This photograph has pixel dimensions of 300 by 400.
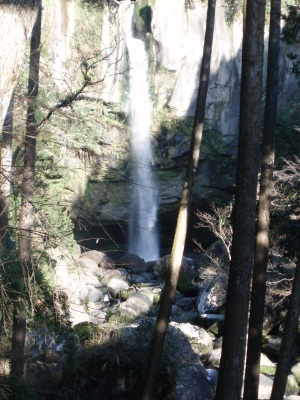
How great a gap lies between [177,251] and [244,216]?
2958 mm

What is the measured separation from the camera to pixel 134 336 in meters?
11.5

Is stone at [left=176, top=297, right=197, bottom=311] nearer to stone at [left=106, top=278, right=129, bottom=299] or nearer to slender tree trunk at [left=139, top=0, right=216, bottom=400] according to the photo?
stone at [left=106, top=278, right=129, bottom=299]

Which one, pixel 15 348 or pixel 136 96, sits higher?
pixel 136 96

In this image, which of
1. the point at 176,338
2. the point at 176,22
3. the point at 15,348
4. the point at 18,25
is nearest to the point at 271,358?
the point at 176,338

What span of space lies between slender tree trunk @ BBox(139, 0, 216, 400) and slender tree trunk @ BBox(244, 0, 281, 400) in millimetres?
1326

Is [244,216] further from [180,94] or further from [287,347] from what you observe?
[180,94]

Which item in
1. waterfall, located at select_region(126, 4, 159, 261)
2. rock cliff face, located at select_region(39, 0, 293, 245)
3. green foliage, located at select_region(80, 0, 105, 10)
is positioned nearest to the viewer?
green foliage, located at select_region(80, 0, 105, 10)

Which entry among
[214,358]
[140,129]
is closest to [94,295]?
[214,358]

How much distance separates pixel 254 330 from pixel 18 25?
22.7 feet

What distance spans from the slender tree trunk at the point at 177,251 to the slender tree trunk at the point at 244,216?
2.45m

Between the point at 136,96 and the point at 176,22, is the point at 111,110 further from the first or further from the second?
the point at 176,22

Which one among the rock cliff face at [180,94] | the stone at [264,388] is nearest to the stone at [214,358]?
the stone at [264,388]

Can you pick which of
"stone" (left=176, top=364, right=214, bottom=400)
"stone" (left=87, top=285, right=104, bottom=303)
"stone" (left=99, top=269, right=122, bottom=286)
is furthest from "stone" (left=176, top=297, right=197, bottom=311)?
"stone" (left=176, top=364, right=214, bottom=400)

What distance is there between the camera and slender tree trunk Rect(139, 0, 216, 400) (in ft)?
31.4
